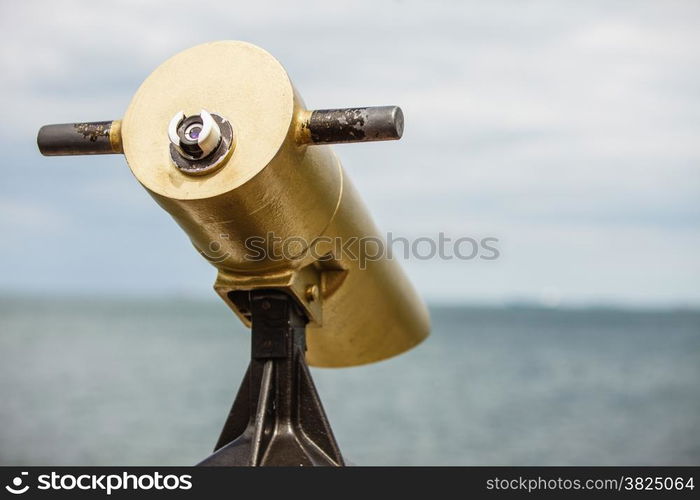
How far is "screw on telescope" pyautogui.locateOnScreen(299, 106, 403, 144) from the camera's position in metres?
2.83

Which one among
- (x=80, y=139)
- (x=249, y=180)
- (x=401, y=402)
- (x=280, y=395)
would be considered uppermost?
(x=401, y=402)

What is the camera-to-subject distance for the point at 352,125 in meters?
2.85

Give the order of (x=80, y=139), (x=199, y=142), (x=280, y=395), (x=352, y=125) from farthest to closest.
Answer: (x=280, y=395) → (x=80, y=139) → (x=352, y=125) → (x=199, y=142)

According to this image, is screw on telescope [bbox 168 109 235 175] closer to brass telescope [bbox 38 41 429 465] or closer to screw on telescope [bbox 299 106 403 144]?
brass telescope [bbox 38 41 429 465]

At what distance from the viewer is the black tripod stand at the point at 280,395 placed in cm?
325

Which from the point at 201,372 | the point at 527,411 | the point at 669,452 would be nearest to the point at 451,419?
the point at 527,411

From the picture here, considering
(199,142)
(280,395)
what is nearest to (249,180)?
(199,142)

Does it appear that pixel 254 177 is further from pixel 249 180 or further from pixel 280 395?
pixel 280 395

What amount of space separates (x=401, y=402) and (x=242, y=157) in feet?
98.0

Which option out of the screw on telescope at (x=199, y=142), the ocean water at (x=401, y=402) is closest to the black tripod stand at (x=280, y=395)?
the screw on telescope at (x=199, y=142)

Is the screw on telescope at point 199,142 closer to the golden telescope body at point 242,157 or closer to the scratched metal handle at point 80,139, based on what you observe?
the golden telescope body at point 242,157

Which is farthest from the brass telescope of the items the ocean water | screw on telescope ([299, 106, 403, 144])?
the ocean water

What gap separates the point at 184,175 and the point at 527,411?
96.7 ft
